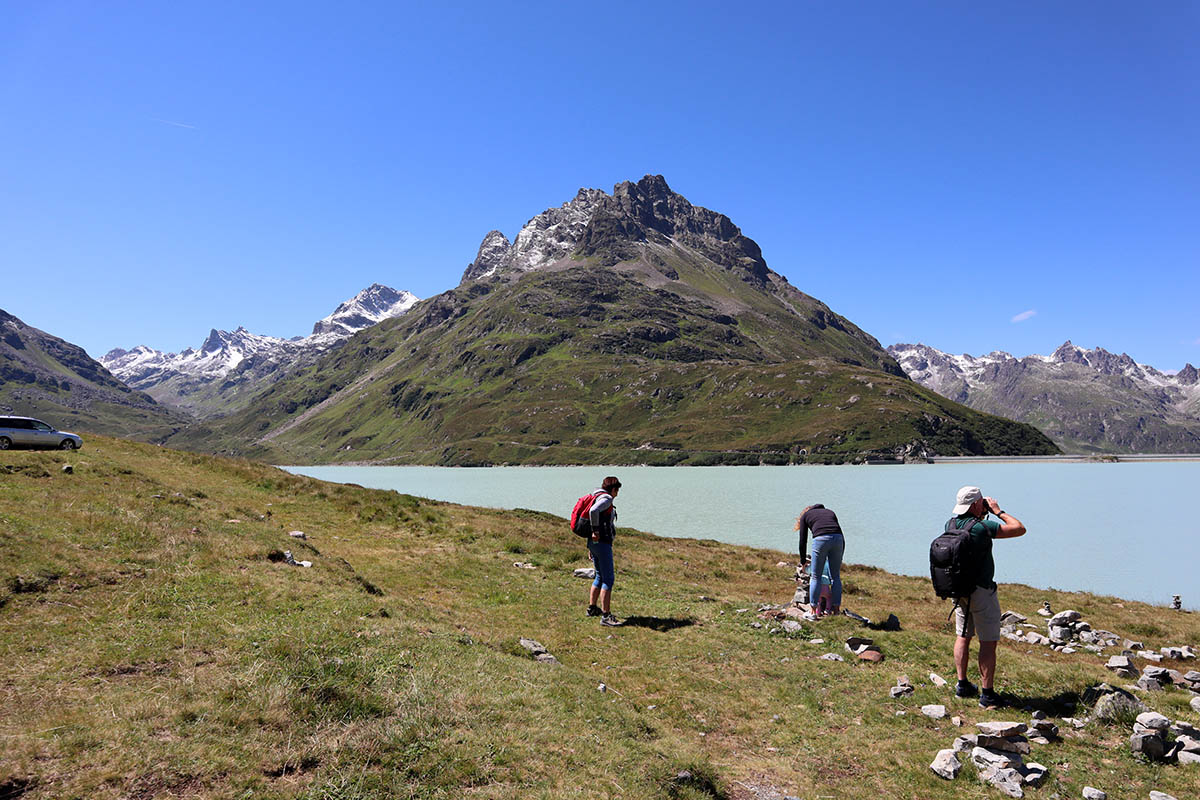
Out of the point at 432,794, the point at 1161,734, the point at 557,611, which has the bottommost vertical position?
the point at 557,611

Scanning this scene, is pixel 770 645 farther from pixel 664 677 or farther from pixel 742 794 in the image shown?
pixel 742 794

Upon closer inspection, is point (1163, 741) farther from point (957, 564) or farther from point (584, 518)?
point (584, 518)

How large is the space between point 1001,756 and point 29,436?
52.7m

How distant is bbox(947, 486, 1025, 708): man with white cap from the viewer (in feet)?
40.6

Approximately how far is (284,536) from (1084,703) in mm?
24572

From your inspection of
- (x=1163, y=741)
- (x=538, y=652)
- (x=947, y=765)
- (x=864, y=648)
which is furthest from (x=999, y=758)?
(x=538, y=652)

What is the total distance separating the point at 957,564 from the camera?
12.4 meters

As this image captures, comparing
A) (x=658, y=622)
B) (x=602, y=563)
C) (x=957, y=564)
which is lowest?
(x=658, y=622)

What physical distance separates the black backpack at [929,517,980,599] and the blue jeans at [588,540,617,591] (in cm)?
920

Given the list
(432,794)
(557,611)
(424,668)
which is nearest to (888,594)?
(557,611)

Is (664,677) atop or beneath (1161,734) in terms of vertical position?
beneath

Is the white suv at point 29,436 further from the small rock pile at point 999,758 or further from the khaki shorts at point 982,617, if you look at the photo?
the khaki shorts at point 982,617

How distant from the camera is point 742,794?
9.09 meters

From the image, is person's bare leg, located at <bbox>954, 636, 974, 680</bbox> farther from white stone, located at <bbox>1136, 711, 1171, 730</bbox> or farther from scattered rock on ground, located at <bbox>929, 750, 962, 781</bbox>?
scattered rock on ground, located at <bbox>929, 750, 962, 781</bbox>
